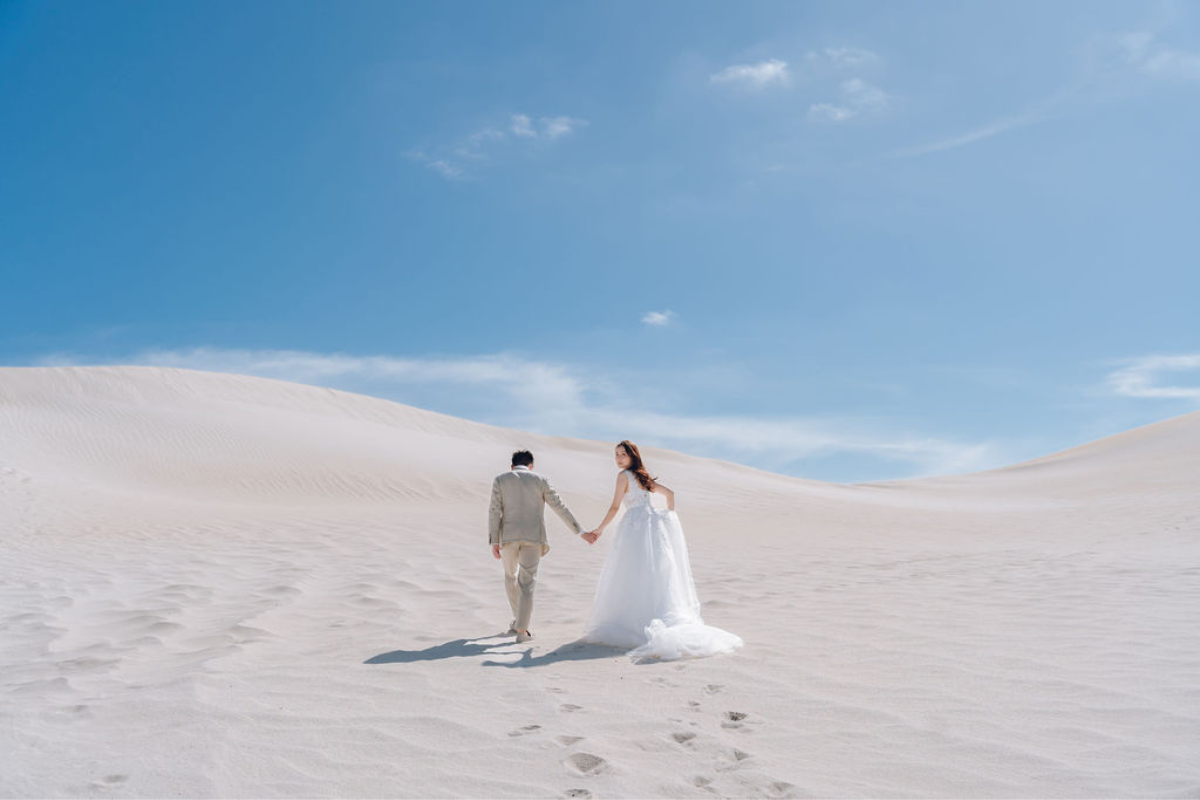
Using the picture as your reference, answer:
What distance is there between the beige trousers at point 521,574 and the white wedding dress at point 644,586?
0.56 meters

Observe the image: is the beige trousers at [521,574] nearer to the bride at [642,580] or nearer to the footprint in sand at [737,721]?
the bride at [642,580]

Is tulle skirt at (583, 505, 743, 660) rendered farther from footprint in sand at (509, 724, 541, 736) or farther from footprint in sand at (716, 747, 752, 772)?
footprint in sand at (716, 747, 752, 772)

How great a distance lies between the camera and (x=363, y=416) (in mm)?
36844

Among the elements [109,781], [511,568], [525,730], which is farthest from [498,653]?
[109,781]

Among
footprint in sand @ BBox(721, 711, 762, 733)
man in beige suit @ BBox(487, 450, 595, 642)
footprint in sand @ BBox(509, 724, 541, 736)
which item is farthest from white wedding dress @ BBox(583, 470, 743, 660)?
footprint in sand @ BBox(509, 724, 541, 736)

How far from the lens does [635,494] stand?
6367 millimetres

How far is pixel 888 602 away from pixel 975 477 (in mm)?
44240

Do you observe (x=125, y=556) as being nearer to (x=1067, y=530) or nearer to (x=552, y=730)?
(x=552, y=730)

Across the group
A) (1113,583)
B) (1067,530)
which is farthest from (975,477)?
(1113,583)

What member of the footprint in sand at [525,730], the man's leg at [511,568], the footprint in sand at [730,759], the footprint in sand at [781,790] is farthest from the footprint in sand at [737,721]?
the man's leg at [511,568]

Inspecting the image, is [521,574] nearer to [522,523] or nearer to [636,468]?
[522,523]

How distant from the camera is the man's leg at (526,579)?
655 centimetres

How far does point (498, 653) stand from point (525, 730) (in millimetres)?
1882

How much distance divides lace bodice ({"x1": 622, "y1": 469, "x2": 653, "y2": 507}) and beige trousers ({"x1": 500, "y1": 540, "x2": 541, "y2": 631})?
34.1 inches
